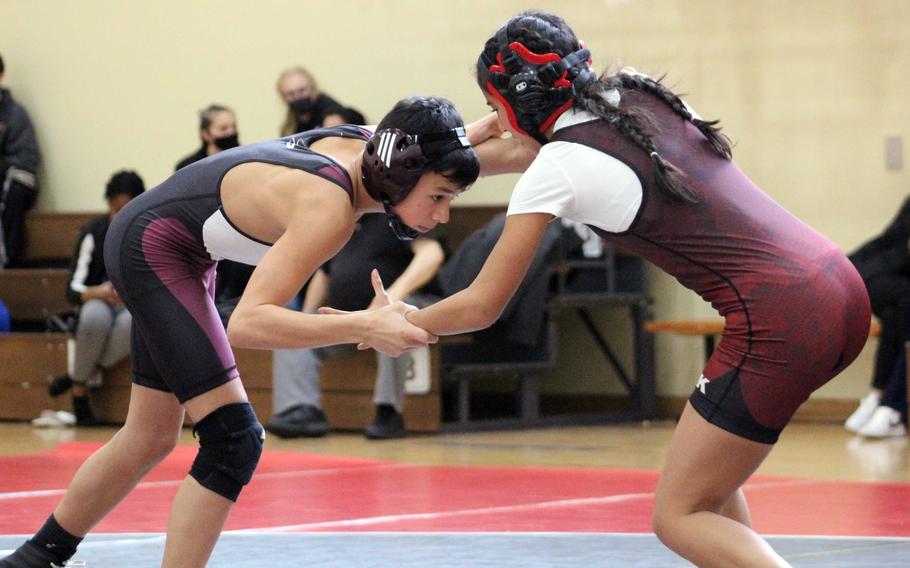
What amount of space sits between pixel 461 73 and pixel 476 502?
13.0 feet

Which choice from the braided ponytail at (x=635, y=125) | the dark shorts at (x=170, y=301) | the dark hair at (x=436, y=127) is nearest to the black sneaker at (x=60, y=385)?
the dark shorts at (x=170, y=301)

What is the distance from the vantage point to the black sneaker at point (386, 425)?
22.2 feet

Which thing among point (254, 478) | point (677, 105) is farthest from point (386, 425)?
point (677, 105)

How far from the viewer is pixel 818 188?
754cm

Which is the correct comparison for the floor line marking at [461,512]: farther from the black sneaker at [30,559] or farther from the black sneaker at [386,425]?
the black sneaker at [386,425]

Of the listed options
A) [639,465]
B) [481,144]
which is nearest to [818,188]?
[639,465]

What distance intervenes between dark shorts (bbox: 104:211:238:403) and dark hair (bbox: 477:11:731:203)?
2.43 feet

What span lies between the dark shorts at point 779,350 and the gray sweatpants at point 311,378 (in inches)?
170

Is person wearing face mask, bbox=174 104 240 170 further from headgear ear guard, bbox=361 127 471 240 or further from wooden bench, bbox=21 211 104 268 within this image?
headgear ear guard, bbox=361 127 471 240

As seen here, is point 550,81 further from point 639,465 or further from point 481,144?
point 639,465

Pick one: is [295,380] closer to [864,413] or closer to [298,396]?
[298,396]

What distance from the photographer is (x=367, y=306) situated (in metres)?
6.70

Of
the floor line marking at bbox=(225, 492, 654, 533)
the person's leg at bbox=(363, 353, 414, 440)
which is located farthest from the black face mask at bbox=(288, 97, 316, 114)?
the floor line marking at bbox=(225, 492, 654, 533)

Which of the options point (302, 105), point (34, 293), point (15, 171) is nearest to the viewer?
point (302, 105)
